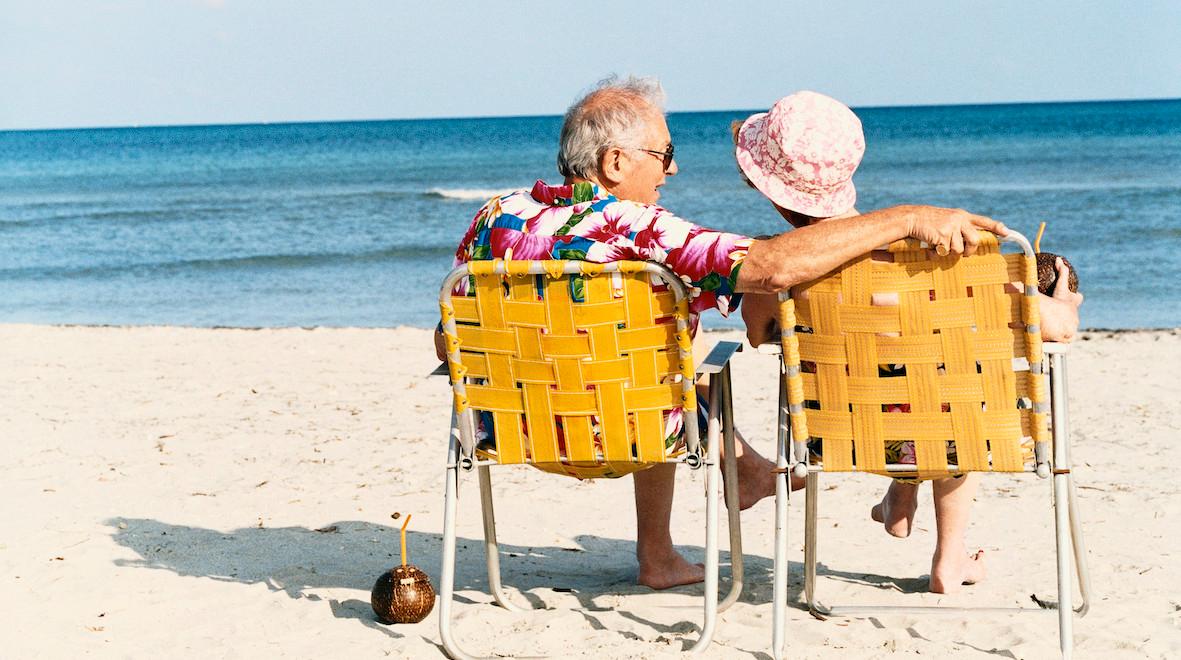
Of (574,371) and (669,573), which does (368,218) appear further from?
(574,371)

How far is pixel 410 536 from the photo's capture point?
473cm

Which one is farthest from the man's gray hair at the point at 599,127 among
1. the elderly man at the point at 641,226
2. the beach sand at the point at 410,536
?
the beach sand at the point at 410,536

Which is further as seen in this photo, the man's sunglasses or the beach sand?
the beach sand

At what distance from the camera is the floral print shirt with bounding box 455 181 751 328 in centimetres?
302

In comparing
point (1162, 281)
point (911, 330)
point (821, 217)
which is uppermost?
point (821, 217)

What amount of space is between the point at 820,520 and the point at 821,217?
194cm

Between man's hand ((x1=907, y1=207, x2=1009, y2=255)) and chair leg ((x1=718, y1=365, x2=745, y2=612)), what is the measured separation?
0.72 meters

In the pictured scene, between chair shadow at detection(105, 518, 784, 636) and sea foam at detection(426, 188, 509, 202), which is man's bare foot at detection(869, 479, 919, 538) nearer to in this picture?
chair shadow at detection(105, 518, 784, 636)

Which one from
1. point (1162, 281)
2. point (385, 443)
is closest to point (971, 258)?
point (385, 443)

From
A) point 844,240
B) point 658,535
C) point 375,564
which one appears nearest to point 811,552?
point 658,535

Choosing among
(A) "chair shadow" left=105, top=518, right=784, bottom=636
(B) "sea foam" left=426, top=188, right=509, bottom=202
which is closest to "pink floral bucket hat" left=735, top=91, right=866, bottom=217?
(A) "chair shadow" left=105, top=518, right=784, bottom=636

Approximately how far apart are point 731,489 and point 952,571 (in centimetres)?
75

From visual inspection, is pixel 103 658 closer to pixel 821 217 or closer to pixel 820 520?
pixel 821 217

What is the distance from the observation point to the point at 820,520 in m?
4.79
